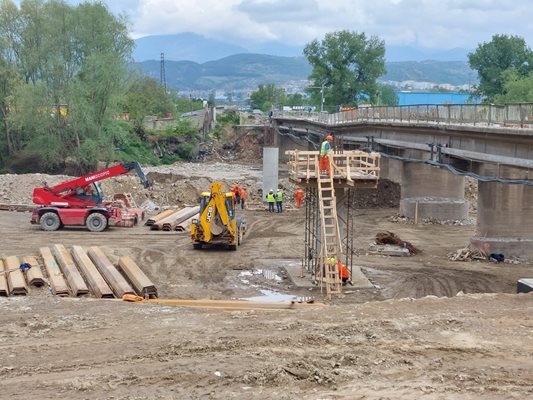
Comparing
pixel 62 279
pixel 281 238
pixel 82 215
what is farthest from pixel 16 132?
pixel 62 279

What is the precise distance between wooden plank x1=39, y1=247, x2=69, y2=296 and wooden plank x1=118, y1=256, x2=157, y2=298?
179 centimetres

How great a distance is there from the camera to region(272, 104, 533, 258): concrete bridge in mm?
25500

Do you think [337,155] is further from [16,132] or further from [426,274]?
[16,132]

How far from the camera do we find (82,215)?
3114cm

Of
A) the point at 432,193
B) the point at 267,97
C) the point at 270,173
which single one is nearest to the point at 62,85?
the point at 270,173

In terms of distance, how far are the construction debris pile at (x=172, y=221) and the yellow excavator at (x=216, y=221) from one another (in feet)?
17.5

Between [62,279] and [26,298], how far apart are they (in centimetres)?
292

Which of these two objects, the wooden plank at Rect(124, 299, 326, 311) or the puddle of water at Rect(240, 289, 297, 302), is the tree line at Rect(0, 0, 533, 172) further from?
the wooden plank at Rect(124, 299, 326, 311)

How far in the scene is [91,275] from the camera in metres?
20.4

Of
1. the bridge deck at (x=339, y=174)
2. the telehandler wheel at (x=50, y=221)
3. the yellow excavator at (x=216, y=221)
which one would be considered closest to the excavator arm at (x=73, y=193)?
the telehandler wheel at (x=50, y=221)

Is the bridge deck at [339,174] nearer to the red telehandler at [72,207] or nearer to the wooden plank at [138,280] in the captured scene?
the wooden plank at [138,280]

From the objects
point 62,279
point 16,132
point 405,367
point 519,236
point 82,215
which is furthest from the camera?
point 16,132

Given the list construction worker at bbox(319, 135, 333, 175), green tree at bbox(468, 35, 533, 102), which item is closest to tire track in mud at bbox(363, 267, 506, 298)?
construction worker at bbox(319, 135, 333, 175)

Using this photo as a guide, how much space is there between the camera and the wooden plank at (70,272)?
19.0m
